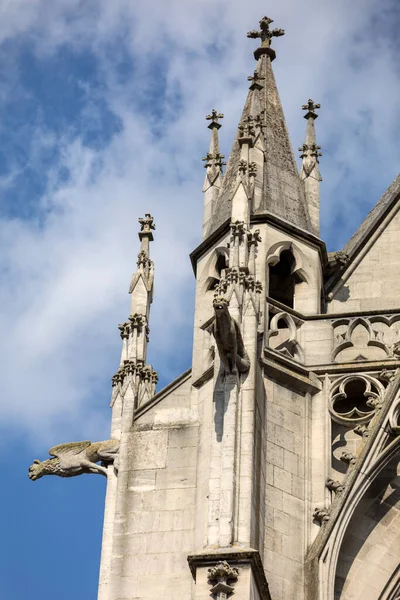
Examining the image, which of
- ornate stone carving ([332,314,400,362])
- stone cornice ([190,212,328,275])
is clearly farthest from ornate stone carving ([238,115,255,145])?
ornate stone carving ([332,314,400,362])

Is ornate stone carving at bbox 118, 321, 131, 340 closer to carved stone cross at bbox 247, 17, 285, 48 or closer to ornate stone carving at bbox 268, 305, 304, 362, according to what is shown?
ornate stone carving at bbox 268, 305, 304, 362

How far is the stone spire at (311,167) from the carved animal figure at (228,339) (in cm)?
345

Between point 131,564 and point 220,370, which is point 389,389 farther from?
point 131,564

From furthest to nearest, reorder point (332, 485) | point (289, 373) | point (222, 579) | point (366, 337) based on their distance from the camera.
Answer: point (366, 337) → point (289, 373) → point (332, 485) → point (222, 579)

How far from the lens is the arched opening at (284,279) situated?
1939 centimetres

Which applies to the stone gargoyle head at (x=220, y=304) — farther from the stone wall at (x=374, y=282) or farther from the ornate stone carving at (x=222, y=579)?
the stone wall at (x=374, y=282)

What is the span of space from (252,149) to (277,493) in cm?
480

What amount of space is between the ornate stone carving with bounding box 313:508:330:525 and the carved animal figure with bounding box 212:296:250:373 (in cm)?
159

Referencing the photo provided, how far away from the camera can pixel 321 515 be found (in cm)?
1675

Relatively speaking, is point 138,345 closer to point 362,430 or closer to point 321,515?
point 362,430

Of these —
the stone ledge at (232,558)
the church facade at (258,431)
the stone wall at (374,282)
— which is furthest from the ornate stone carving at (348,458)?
the stone wall at (374,282)

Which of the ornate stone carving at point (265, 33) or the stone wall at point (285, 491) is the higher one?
the ornate stone carving at point (265, 33)

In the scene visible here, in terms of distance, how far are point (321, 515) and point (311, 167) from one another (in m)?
5.47

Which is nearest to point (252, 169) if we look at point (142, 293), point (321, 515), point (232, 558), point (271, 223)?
point (271, 223)
